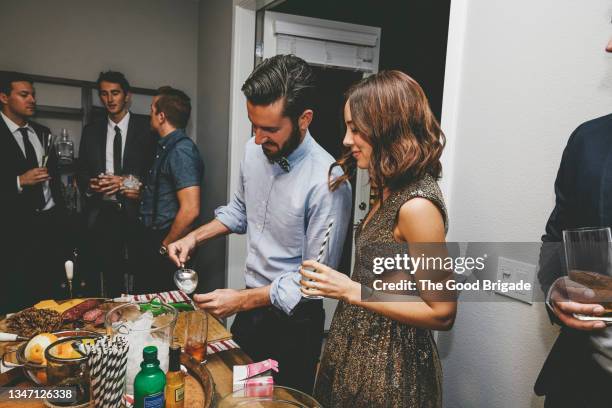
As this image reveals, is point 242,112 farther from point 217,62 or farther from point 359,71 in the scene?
point 359,71

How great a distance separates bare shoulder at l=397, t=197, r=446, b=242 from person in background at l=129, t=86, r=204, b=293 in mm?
2089

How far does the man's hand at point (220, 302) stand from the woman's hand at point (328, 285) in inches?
14.3

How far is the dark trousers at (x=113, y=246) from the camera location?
3387mm

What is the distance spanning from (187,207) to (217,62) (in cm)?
129

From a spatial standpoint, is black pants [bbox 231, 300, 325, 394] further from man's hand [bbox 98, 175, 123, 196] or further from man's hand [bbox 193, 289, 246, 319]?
man's hand [bbox 98, 175, 123, 196]

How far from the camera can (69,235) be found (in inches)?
137

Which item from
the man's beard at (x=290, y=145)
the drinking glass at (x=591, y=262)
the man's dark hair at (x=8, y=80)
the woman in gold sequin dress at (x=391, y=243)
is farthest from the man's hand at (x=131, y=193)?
the drinking glass at (x=591, y=262)

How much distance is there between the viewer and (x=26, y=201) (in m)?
3.16

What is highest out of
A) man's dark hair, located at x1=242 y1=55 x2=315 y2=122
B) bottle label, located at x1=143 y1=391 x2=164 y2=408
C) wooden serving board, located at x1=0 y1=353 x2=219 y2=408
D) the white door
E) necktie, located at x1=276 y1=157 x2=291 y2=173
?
the white door

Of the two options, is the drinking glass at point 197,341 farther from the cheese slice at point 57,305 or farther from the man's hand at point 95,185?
the man's hand at point 95,185

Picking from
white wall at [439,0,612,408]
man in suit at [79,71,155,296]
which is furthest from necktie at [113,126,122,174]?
white wall at [439,0,612,408]

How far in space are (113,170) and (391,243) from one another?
302cm

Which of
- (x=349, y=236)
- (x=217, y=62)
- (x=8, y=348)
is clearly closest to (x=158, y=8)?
(x=217, y=62)

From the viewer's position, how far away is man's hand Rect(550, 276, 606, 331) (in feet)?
2.45
